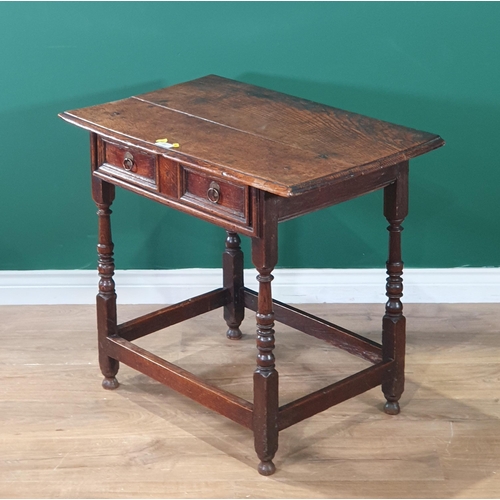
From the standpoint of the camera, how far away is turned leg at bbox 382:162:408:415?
108 inches

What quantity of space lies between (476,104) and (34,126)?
1468 mm

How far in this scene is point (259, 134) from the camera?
2.66 metres

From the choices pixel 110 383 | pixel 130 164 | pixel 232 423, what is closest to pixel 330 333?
pixel 232 423

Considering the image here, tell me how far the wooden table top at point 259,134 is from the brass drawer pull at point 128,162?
67 millimetres

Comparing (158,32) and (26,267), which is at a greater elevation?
(158,32)

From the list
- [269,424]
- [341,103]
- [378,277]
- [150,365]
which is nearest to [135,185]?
[150,365]

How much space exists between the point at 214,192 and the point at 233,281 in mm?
845

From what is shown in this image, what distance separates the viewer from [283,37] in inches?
131

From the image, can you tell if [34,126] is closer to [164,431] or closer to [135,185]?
[135,185]

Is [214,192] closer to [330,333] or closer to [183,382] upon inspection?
[183,382]

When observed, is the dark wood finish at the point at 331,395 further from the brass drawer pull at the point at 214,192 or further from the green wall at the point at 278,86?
the green wall at the point at 278,86

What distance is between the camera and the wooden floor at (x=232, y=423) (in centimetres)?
263

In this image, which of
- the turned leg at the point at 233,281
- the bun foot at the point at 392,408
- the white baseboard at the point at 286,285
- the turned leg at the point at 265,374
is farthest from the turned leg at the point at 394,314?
the white baseboard at the point at 286,285

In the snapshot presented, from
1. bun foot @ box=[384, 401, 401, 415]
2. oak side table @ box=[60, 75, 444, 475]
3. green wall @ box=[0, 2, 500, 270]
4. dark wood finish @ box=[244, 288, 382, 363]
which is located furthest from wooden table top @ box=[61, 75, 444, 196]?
bun foot @ box=[384, 401, 401, 415]
